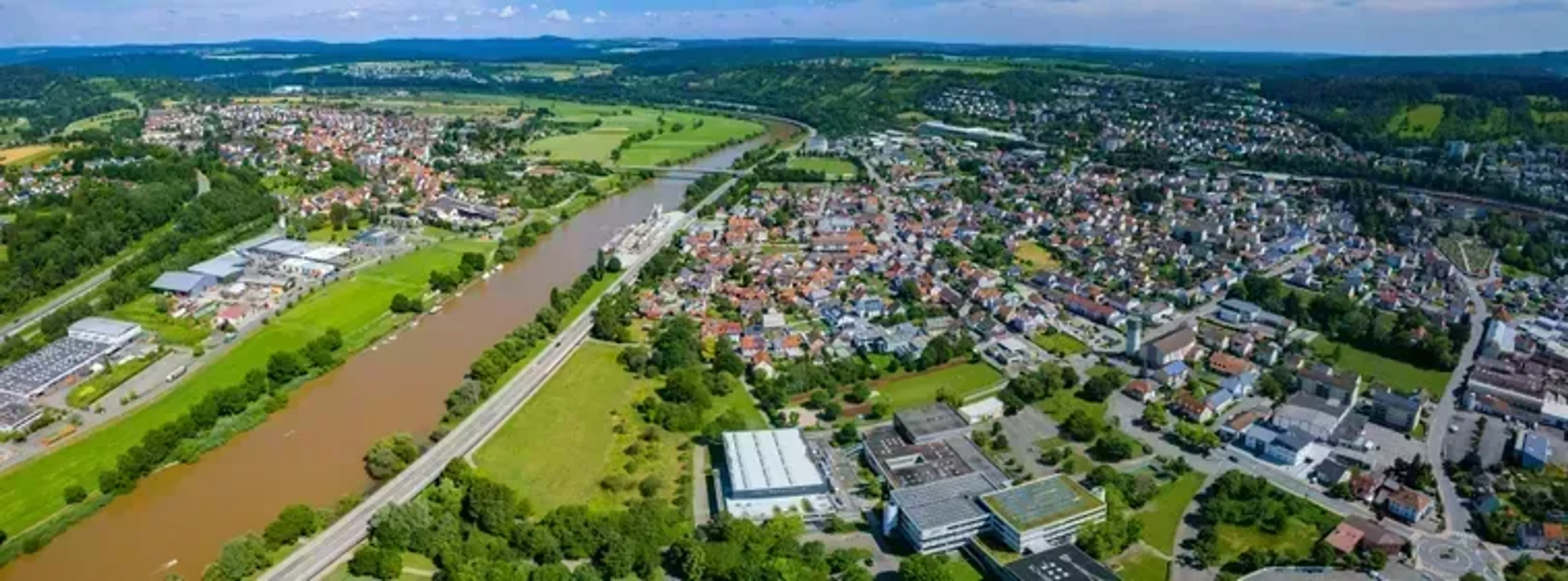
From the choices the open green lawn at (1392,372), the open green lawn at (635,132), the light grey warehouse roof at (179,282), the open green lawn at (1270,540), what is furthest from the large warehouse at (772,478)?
the open green lawn at (635,132)

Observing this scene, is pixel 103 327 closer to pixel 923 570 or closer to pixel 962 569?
pixel 923 570

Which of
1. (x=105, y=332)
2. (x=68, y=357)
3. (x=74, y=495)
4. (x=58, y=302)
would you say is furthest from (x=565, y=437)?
(x=58, y=302)

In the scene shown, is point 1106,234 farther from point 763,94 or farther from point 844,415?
point 763,94

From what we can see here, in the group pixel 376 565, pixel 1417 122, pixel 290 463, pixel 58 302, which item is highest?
pixel 1417 122

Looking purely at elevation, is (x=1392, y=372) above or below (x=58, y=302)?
above

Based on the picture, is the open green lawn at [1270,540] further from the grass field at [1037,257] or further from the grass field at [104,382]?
the grass field at [104,382]

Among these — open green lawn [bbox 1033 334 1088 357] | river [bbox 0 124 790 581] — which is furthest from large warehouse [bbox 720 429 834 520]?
open green lawn [bbox 1033 334 1088 357]

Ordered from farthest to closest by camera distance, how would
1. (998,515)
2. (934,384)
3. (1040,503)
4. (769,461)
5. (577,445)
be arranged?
(934,384)
(577,445)
(769,461)
(1040,503)
(998,515)

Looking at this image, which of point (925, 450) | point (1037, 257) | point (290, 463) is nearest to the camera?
Result: point (925, 450)
